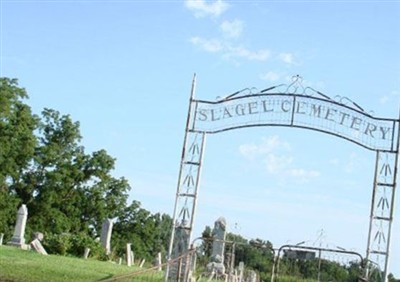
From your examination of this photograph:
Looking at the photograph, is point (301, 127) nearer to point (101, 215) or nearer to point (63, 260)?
point (63, 260)

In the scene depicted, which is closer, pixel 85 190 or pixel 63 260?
pixel 63 260

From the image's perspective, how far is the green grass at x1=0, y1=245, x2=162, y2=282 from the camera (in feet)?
53.7

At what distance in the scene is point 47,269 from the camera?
1738cm

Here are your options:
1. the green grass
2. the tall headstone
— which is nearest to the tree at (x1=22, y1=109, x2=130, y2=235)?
the tall headstone

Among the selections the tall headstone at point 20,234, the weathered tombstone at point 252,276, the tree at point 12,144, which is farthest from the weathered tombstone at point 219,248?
the tree at point 12,144

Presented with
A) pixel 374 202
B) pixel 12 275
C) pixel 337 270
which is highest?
pixel 374 202

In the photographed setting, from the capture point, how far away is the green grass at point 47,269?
1636 centimetres

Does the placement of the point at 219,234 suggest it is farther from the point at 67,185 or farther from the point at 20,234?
the point at 67,185

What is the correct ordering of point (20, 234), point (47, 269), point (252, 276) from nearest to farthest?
point (47, 269)
point (252, 276)
point (20, 234)

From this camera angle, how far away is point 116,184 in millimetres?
49062

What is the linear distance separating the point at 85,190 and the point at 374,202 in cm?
3566

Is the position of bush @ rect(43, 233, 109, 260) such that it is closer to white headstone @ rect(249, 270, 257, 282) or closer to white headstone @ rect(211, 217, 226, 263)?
white headstone @ rect(211, 217, 226, 263)

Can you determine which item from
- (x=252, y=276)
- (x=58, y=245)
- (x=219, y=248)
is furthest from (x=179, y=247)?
(x=58, y=245)

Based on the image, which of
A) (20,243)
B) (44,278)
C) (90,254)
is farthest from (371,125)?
(20,243)
